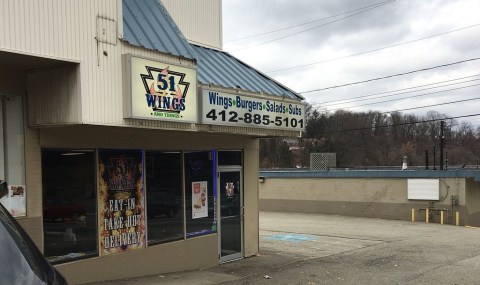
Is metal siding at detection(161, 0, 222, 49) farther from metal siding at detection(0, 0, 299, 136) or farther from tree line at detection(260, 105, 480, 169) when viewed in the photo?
tree line at detection(260, 105, 480, 169)

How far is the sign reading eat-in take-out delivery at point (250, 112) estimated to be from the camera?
820 centimetres

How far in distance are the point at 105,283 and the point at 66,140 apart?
2.45 meters

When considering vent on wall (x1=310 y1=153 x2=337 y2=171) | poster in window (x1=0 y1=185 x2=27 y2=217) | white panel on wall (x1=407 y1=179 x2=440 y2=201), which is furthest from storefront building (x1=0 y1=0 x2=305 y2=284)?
vent on wall (x1=310 y1=153 x2=337 y2=171)

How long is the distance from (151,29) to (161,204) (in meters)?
3.39

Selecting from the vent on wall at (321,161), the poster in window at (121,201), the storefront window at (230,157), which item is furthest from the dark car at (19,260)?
the vent on wall at (321,161)

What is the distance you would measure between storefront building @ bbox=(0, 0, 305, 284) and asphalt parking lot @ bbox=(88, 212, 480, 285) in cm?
88

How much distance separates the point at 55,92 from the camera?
6.52 metres

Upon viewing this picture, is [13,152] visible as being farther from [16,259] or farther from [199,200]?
[16,259]

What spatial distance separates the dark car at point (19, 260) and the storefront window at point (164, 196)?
6.43 metres

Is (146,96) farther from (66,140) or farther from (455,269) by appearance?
(455,269)

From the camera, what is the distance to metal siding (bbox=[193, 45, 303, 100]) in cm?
880

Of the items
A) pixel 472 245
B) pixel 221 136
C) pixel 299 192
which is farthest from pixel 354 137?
pixel 221 136

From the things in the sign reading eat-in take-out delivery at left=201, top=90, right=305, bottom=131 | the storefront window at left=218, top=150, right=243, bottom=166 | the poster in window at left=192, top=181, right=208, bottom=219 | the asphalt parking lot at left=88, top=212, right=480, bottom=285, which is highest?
the sign reading eat-in take-out delivery at left=201, top=90, right=305, bottom=131

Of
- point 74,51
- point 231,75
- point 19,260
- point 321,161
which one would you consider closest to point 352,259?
point 231,75
